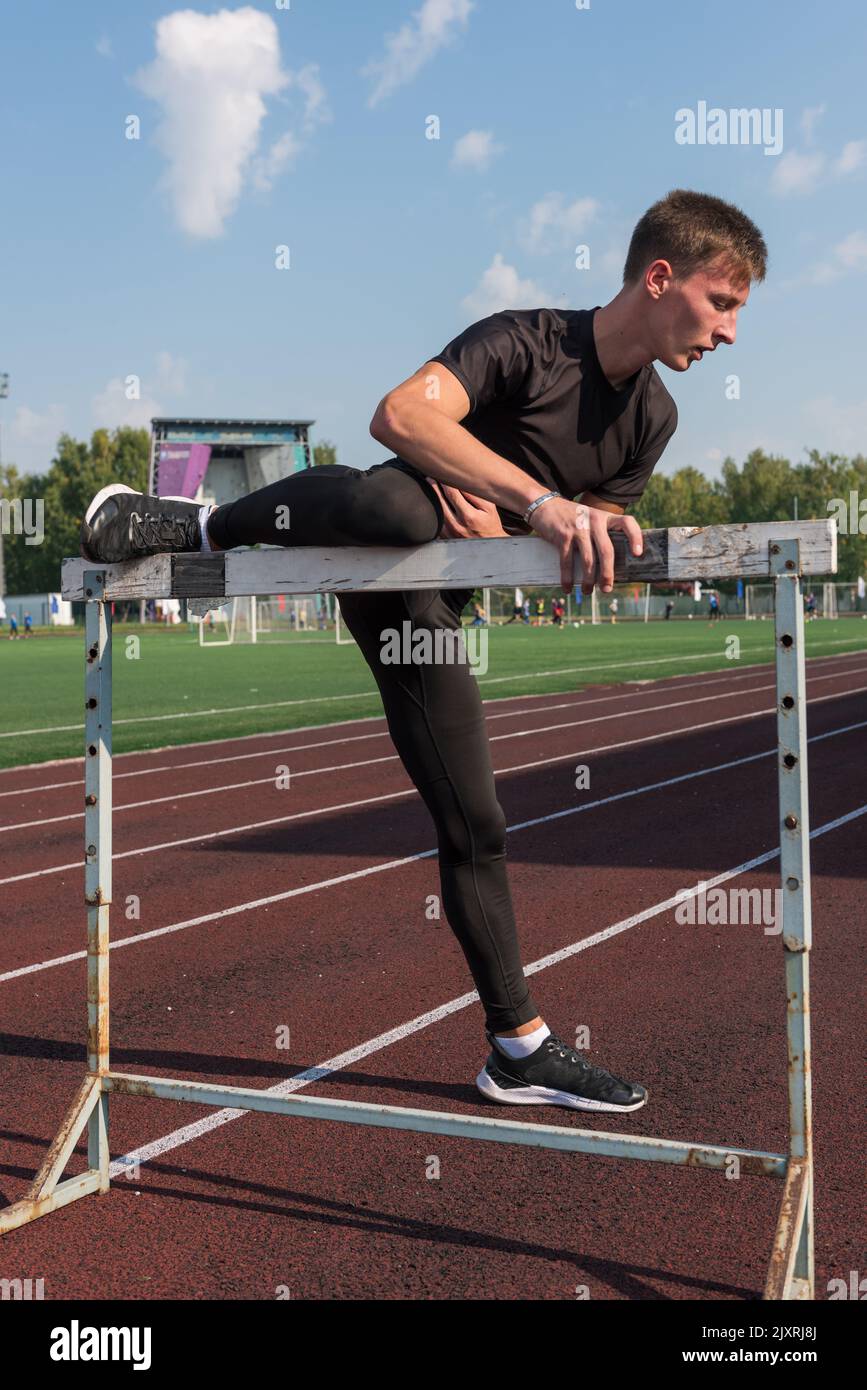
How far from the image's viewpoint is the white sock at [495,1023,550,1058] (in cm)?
369

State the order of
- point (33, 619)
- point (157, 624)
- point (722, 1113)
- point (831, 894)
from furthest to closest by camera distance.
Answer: point (33, 619)
point (157, 624)
point (831, 894)
point (722, 1113)

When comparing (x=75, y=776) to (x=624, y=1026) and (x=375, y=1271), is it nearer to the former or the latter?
(x=624, y=1026)

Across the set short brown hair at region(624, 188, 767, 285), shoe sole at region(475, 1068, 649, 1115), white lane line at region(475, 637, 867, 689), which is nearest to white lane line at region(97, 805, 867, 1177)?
shoe sole at region(475, 1068, 649, 1115)

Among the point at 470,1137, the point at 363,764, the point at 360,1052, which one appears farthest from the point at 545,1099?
the point at 363,764

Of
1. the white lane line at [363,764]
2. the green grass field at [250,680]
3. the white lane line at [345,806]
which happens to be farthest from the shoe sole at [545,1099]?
the white lane line at [363,764]

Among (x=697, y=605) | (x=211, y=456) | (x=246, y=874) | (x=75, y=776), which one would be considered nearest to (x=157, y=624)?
(x=211, y=456)

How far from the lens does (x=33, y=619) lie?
83.8 m

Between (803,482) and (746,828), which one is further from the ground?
(803,482)

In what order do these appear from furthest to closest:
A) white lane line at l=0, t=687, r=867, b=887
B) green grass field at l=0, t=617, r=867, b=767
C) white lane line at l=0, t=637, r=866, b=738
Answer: white lane line at l=0, t=637, r=866, b=738, green grass field at l=0, t=617, r=867, b=767, white lane line at l=0, t=687, r=867, b=887

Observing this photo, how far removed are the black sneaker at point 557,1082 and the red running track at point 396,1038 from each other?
6 centimetres

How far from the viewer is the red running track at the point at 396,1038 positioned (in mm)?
3014

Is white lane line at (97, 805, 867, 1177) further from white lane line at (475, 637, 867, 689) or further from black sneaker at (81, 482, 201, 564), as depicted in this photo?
white lane line at (475, 637, 867, 689)

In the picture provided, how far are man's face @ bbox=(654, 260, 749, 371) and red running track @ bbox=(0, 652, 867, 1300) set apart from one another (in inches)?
84.1

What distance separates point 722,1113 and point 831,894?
3.10 meters
